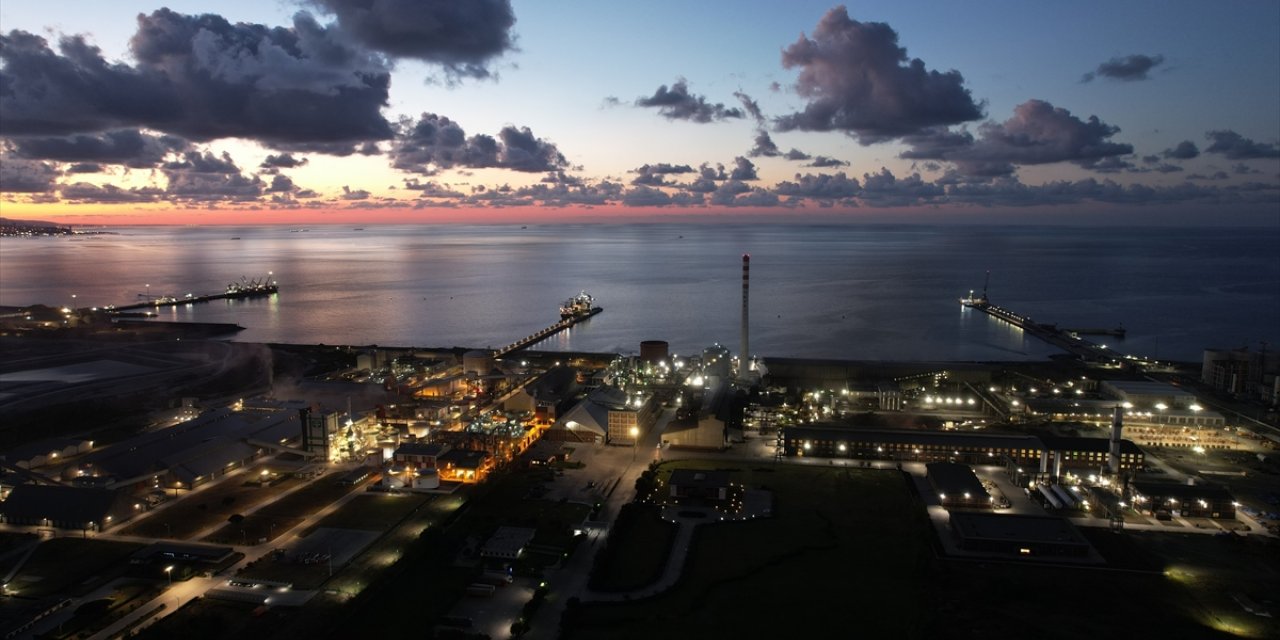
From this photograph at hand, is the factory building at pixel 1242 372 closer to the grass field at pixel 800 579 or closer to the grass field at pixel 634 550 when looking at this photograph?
the grass field at pixel 800 579

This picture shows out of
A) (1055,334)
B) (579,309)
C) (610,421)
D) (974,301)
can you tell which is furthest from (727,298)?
(610,421)

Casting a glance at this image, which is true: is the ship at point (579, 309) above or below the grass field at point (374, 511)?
above

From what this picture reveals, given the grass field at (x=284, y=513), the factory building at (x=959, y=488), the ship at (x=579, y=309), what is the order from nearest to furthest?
the grass field at (x=284, y=513)
the factory building at (x=959, y=488)
the ship at (x=579, y=309)

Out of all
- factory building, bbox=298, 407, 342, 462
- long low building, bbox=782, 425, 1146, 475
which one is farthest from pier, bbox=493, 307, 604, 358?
long low building, bbox=782, 425, 1146, 475

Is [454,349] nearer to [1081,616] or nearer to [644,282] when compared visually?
[1081,616]

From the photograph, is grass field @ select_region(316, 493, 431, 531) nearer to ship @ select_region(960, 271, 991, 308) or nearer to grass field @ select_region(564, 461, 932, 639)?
Result: grass field @ select_region(564, 461, 932, 639)

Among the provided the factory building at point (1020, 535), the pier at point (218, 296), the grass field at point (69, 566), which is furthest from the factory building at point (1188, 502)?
the pier at point (218, 296)
